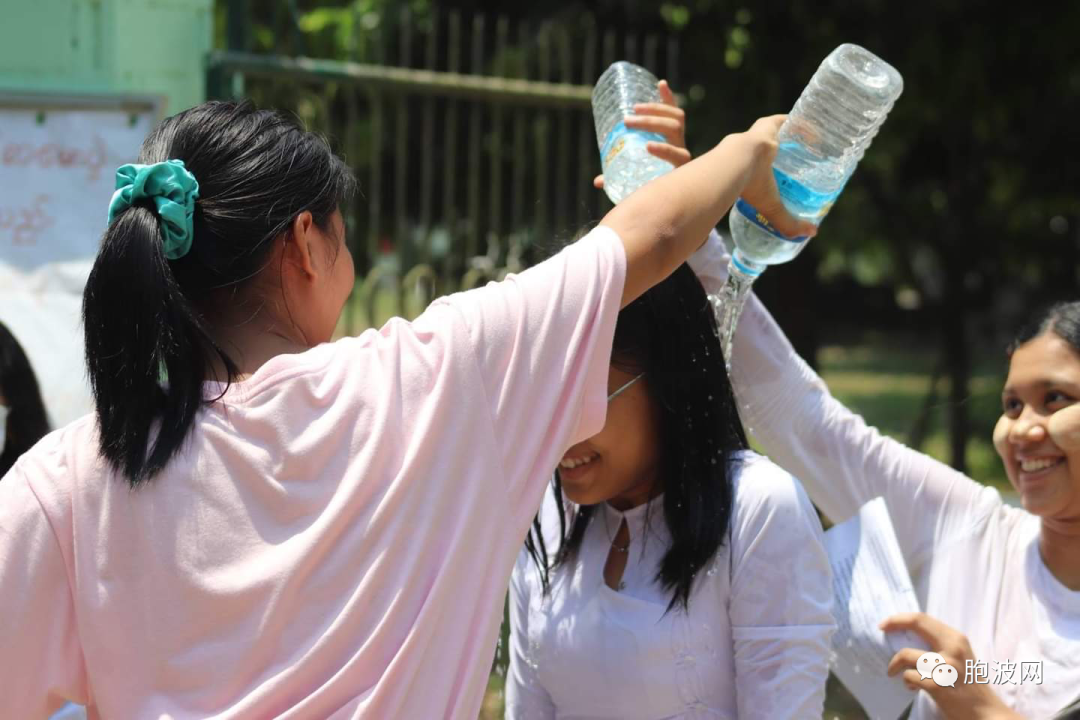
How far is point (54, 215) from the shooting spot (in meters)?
3.86

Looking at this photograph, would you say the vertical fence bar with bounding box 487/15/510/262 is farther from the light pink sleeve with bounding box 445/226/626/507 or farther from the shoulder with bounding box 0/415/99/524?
the shoulder with bounding box 0/415/99/524

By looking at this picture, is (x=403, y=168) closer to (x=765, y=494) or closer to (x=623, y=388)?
(x=623, y=388)

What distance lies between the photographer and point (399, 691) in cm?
142

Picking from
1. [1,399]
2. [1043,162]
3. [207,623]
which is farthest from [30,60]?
[1043,162]

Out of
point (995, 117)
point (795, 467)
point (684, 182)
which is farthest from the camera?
point (995, 117)

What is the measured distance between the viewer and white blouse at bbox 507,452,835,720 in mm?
1952

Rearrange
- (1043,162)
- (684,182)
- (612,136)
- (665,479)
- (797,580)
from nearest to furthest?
(684,182), (797,580), (665,479), (612,136), (1043,162)

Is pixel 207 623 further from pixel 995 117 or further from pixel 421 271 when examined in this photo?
pixel 995 117

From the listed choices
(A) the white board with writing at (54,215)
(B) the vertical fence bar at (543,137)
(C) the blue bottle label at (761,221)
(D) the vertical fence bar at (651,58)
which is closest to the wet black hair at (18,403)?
(A) the white board with writing at (54,215)

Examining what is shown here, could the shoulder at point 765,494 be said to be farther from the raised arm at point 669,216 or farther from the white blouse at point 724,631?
the raised arm at point 669,216

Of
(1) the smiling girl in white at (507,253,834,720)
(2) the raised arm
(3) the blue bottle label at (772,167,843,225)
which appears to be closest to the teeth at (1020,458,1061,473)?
(1) the smiling girl in white at (507,253,834,720)

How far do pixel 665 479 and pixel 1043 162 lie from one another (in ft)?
26.5

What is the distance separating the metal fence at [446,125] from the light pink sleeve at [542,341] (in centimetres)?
306

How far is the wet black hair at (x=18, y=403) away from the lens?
2645mm
